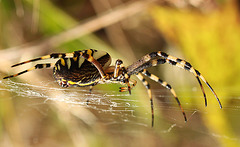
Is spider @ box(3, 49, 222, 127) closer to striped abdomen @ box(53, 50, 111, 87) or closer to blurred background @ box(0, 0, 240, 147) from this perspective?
striped abdomen @ box(53, 50, 111, 87)

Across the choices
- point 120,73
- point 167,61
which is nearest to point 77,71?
point 120,73

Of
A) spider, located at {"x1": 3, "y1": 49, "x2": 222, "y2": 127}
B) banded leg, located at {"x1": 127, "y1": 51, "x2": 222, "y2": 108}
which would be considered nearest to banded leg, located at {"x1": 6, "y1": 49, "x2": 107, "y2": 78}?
spider, located at {"x1": 3, "y1": 49, "x2": 222, "y2": 127}

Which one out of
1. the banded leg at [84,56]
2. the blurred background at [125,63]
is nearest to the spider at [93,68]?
the banded leg at [84,56]

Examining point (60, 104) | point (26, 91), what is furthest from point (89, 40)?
point (26, 91)

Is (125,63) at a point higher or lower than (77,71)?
higher

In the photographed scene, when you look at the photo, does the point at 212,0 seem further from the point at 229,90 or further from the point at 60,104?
the point at 60,104

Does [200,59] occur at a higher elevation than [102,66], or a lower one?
higher

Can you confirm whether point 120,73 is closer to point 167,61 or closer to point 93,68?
point 93,68

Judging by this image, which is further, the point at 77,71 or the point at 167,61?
the point at 167,61
